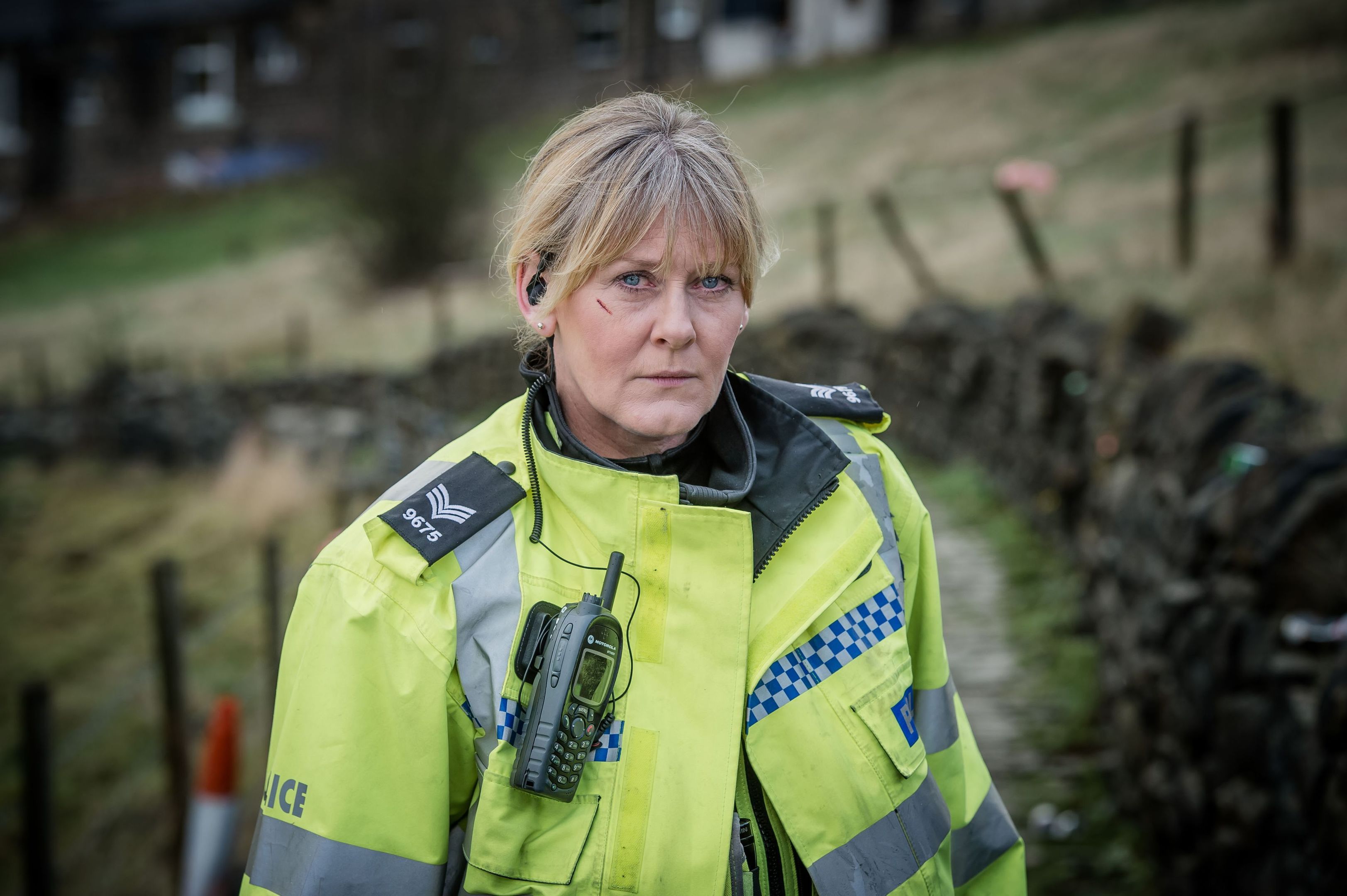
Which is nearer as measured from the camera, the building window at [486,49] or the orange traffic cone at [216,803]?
the orange traffic cone at [216,803]

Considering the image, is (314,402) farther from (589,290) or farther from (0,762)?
(589,290)

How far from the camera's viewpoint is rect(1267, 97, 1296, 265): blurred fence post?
24.6 ft

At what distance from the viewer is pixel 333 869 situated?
154 cm

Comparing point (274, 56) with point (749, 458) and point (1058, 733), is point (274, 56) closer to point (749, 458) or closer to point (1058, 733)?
point (1058, 733)

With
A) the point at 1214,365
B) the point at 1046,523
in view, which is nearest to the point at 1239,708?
the point at 1214,365

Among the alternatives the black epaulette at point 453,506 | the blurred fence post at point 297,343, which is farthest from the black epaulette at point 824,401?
the blurred fence post at point 297,343

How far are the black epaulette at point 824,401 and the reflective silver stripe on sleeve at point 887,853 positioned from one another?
68 cm

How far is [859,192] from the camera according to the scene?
833 inches

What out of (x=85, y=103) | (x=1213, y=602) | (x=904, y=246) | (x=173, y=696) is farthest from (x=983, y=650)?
(x=85, y=103)

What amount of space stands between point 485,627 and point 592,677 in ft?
0.59

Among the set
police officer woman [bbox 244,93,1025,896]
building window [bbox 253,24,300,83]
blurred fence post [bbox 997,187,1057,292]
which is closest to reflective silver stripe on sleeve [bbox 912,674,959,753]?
police officer woman [bbox 244,93,1025,896]

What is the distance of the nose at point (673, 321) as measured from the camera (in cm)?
172

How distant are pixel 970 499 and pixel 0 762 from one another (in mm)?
7416

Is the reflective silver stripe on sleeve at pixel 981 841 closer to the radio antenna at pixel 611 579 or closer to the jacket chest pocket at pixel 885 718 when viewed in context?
the jacket chest pocket at pixel 885 718
